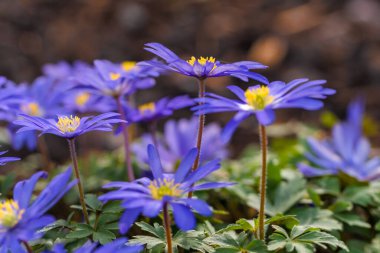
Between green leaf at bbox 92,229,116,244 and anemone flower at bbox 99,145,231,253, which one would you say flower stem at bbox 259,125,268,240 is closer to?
anemone flower at bbox 99,145,231,253

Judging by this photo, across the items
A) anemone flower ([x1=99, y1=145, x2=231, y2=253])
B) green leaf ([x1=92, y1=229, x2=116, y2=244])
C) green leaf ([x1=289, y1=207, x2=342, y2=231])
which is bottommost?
Answer: green leaf ([x1=289, y1=207, x2=342, y2=231])

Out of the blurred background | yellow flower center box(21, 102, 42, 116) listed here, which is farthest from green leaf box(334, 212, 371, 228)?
the blurred background

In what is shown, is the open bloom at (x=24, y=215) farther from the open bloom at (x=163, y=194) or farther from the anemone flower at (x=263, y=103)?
the anemone flower at (x=263, y=103)

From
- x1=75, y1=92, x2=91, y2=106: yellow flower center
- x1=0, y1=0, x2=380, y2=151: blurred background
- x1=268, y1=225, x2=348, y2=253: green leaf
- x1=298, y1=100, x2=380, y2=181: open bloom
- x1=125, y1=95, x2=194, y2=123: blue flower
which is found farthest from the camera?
x1=0, y1=0, x2=380, y2=151: blurred background

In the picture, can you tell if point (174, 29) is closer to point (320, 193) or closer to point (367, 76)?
point (367, 76)

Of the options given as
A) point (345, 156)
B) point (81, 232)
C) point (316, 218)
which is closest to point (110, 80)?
point (81, 232)

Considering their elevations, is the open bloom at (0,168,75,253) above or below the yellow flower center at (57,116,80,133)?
below
